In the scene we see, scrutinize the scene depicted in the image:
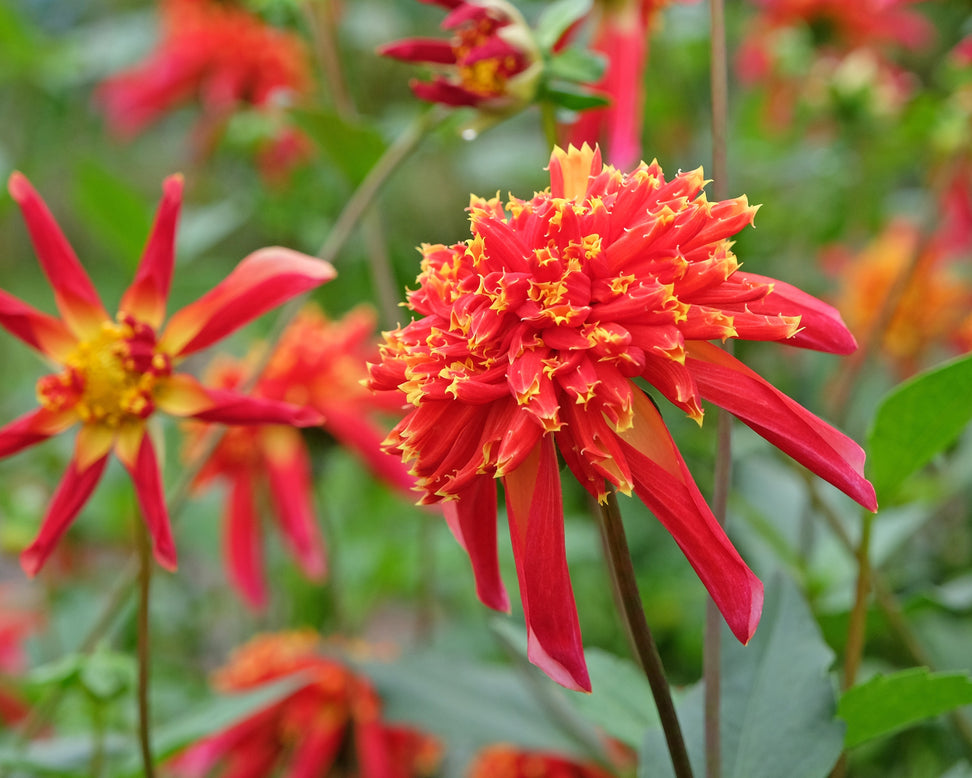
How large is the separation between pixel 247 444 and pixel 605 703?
0.42 m

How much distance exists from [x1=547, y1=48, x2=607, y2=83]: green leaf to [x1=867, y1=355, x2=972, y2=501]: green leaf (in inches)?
7.8

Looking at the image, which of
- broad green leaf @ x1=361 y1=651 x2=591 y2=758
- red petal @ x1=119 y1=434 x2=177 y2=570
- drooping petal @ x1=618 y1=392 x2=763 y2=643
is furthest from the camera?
broad green leaf @ x1=361 y1=651 x2=591 y2=758

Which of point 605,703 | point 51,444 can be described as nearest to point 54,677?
point 605,703

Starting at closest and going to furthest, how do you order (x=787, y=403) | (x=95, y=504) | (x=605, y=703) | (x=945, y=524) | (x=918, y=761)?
(x=787, y=403)
(x=605, y=703)
(x=918, y=761)
(x=945, y=524)
(x=95, y=504)

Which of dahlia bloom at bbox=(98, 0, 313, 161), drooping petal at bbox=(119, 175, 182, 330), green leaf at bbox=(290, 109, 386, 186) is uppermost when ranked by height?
dahlia bloom at bbox=(98, 0, 313, 161)

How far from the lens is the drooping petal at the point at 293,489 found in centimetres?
67

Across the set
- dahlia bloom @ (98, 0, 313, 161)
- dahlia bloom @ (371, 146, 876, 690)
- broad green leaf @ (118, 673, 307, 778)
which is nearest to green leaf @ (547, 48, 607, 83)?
dahlia bloom @ (371, 146, 876, 690)

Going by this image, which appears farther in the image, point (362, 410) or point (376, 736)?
Result: point (362, 410)

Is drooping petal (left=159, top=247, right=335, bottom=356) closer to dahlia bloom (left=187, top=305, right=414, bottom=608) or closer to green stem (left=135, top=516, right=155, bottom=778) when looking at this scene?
green stem (left=135, top=516, right=155, bottom=778)

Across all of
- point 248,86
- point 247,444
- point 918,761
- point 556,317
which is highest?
point 248,86

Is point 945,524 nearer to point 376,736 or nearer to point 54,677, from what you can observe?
point 376,736

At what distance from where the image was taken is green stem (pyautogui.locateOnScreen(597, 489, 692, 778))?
0.27 m

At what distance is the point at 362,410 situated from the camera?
2.42 ft

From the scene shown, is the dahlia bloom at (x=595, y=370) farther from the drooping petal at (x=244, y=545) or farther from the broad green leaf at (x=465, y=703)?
the drooping petal at (x=244, y=545)
